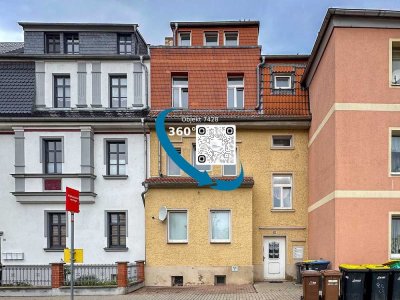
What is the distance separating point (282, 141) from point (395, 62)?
599 centimetres

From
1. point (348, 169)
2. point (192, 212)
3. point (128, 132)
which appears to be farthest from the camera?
point (128, 132)

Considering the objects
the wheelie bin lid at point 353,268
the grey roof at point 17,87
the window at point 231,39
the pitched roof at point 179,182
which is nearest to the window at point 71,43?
the grey roof at point 17,87

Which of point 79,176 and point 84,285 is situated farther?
point 79,176

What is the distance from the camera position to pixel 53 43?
18703mm

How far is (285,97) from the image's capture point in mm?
17703

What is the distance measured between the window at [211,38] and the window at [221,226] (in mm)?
8832

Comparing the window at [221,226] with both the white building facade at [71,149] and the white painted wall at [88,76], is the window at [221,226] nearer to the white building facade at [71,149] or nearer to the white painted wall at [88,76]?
the white building facade at [71,149]

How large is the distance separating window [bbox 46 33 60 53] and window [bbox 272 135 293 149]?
1123 centimetres

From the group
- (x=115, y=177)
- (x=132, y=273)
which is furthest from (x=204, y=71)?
(x=132, y=273)

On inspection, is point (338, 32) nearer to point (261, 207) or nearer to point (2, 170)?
point (261, 207)

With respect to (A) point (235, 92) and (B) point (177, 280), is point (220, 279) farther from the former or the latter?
(A) point (235, 92)

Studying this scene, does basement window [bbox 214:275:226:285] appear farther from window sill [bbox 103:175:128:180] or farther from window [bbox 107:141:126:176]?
window [bbox 107:141:126:176]

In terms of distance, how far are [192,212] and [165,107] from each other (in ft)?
16.5

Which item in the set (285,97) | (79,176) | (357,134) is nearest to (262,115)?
(285,97)
